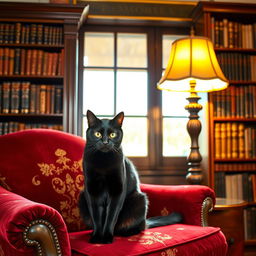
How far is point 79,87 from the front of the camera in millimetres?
2930

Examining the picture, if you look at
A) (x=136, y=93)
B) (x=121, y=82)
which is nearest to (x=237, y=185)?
(x=136, y=93)

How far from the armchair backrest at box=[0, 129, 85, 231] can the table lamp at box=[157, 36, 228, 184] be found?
78 centimetres

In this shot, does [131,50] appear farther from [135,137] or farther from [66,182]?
[66,182]

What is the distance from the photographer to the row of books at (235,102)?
8.93ft

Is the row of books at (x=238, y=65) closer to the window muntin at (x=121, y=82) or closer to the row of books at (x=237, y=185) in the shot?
the window muntin at (x=121, y=82)

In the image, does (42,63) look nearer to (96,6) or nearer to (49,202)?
(96,6)

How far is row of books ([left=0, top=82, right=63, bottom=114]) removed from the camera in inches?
105

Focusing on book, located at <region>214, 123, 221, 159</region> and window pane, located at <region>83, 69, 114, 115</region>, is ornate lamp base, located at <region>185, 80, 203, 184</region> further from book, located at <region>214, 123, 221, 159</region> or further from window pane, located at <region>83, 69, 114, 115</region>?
window pane, located at <region>83, 69, 114, 115</region>

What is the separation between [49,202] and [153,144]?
1.52 meters

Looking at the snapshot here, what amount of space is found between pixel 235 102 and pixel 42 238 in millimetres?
2114

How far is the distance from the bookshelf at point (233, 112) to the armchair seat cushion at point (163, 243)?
1247 millimetres

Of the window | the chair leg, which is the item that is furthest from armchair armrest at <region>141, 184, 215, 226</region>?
the window

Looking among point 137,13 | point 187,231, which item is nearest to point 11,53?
point 137,13

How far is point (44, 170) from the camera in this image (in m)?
1.60
